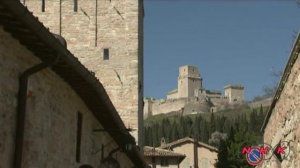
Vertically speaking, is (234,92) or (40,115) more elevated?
(234,92)

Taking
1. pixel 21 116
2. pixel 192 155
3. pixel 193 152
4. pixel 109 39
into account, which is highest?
pixel 109 39

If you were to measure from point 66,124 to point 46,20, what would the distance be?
18.6 meters

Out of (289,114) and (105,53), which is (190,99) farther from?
(289,114)

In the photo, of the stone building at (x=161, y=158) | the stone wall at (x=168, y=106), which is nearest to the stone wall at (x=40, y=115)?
the stone building at (x=161, y=158)

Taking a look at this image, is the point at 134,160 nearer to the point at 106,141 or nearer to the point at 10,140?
the point at 106,141

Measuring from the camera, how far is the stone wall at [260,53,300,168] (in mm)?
8758

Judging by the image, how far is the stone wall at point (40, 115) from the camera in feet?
22.7

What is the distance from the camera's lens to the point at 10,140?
7043mm

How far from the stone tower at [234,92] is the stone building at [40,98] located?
437ft

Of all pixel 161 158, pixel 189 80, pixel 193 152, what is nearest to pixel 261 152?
pixel 161 158

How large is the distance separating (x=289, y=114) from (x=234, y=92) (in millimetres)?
136230

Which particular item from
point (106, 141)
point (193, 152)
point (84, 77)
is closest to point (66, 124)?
point (84, 77)

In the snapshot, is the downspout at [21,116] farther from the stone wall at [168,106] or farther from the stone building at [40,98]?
the stone wall at [168,106]

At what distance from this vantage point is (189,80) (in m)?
136
